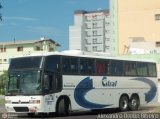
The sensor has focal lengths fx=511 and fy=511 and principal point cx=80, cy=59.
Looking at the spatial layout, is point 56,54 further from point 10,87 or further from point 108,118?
point 108,118

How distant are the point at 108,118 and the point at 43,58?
483cm

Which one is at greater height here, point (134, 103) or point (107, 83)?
point (107, 83)

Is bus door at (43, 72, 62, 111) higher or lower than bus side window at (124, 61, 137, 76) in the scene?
lower

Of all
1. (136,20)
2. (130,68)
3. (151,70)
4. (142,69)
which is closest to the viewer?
(130,68)

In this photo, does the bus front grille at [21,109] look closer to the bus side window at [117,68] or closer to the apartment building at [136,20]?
the bus side window at [117,68]

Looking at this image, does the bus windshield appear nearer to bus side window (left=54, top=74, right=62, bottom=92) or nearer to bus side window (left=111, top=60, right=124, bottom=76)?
bus side window (left=54, top=74, right=62, bottom=92)

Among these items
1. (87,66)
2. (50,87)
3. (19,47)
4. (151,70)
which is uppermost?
(19,47)

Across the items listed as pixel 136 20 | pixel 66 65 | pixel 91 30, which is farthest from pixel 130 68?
pixel 91 30

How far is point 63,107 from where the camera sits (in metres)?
26.4

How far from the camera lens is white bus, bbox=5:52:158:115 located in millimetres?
25391

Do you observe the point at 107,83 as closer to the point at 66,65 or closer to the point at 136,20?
the point at 66,65

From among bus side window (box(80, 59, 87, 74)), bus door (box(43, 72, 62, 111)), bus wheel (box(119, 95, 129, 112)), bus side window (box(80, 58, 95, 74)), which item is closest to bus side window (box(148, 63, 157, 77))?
bus wheel (box(119, 95, 129, 112))

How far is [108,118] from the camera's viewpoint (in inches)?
912

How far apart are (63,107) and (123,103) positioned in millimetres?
5961
